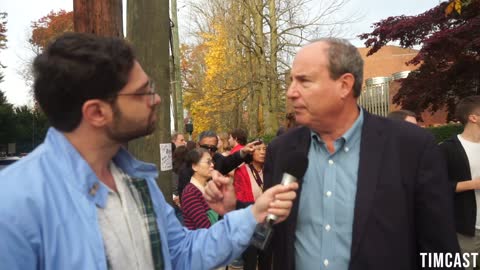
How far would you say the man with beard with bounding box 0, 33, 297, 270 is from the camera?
152 cm

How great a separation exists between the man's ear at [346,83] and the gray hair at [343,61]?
0.02m

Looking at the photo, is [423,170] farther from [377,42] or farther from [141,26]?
[377,42]

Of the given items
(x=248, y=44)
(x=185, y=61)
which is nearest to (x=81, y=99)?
(x=248, y=44)

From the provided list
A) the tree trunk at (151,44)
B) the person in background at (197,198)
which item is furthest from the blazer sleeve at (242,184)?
the tree trunk at (151,44)

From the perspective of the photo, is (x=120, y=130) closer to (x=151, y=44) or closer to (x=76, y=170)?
(x=76, y=170)

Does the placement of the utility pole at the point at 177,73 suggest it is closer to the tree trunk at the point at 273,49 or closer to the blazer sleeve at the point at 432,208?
the tree trunk at the point at 273,49

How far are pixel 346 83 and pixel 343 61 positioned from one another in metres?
0.12

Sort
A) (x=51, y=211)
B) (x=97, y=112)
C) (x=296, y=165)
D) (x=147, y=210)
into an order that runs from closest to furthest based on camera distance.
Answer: (x=51, y=211), (x=97, y=112), (x=147, y=210), (x=296, y=165)

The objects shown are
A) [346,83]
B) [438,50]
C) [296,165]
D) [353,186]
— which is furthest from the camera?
[438,50]

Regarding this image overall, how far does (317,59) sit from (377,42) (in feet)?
40.9

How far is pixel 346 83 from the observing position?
8.05ft

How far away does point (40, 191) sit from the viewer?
1534 millimetres

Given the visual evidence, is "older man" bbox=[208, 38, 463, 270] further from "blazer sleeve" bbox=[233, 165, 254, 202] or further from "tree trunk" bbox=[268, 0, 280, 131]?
"tree trunk" bbox=[268, 0, 280, 131]

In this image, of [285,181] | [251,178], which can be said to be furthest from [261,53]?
[285,181]
